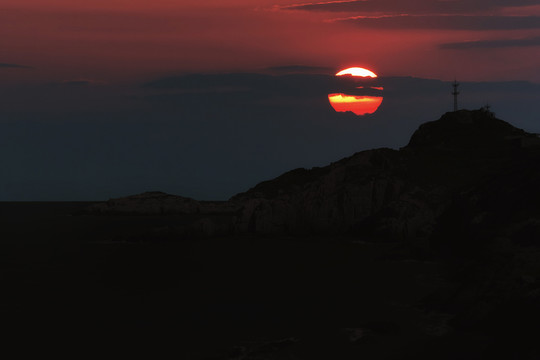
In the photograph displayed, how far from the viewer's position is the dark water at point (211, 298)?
27672mm

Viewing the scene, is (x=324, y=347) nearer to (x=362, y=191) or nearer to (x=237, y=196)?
(x=362, y=191)

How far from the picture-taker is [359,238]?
75.2m

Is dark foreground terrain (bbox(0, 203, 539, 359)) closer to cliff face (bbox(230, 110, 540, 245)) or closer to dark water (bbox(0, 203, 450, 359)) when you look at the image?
dark water (bbox(0, 203, 450, 359))

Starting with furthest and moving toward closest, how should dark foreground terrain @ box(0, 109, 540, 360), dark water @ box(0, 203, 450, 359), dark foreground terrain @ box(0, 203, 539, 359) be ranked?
dark water @ box(0, 203, 450, 359) < dark foreground terrain @ box(0, 109, 540, 360) < dark foreground terrain @ box(0, 203, 539, 359)

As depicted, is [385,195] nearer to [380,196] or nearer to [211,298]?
[380,196]

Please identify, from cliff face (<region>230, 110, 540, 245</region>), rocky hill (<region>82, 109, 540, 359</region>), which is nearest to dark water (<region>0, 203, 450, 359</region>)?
rocky hill (<region>82, 109, 540, 359</region>)

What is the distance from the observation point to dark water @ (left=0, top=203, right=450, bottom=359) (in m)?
27.7

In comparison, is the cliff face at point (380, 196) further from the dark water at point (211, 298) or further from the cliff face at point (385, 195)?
the dark water at point (211, 298)

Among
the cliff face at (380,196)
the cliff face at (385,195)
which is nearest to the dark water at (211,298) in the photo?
the cliff face at (380,196)

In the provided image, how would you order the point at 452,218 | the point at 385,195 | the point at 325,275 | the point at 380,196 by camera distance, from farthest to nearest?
the point at 385,195
the point at 380,196
the point at 452,218
the point at 325,275

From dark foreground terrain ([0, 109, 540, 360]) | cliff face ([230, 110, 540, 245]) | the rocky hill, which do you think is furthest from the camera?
cliff face ([230, 110, 540, 245])

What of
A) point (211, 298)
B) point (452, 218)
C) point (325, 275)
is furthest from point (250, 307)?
point (452, 218)

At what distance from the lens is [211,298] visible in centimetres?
3794

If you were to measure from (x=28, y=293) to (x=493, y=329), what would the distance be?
88.8 ft
